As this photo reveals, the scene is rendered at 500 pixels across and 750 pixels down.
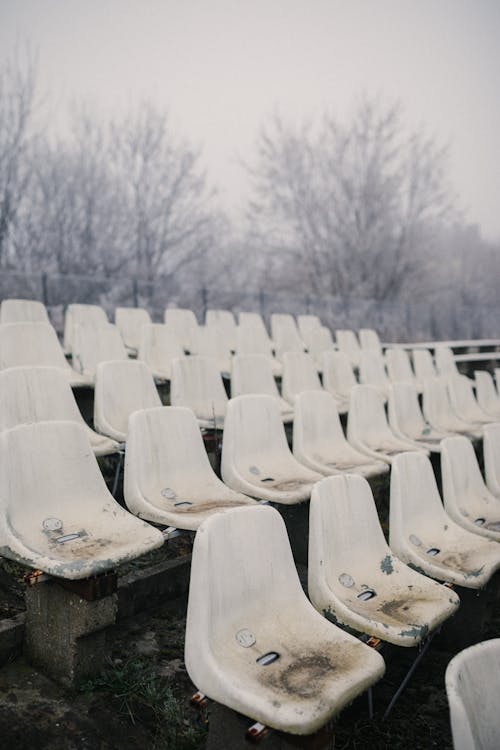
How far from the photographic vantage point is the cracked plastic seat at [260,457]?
9.33ft

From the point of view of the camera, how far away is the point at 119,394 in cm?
346

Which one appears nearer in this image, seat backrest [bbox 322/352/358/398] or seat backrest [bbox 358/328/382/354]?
seat backrest [bbox 322/352/358/398]

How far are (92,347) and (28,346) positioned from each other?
0.58 m

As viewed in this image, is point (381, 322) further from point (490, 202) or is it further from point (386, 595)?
point (386, 595)

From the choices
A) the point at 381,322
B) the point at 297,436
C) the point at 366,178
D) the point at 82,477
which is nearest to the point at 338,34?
the point at 366,178

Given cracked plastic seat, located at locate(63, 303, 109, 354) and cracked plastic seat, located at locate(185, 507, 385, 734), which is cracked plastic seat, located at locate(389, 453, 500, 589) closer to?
cracked plastic seat, located at locate(185, 507, 385, 734)

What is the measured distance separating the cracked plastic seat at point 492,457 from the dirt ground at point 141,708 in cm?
159

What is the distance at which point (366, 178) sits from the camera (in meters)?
15.2

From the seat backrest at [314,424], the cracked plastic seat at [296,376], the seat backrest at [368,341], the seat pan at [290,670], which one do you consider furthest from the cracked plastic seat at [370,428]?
the seat backrest at [368,341]

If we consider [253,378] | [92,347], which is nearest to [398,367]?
[253,378]

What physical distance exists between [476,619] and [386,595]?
2.00ft

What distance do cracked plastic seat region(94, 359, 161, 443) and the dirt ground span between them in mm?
1101

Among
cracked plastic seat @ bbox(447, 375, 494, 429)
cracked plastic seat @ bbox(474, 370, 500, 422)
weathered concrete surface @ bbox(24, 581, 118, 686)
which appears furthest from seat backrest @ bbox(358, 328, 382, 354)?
weathered concrete surface @ bbox(24, 581, 118, 686)

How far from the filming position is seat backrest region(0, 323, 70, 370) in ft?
12.8
